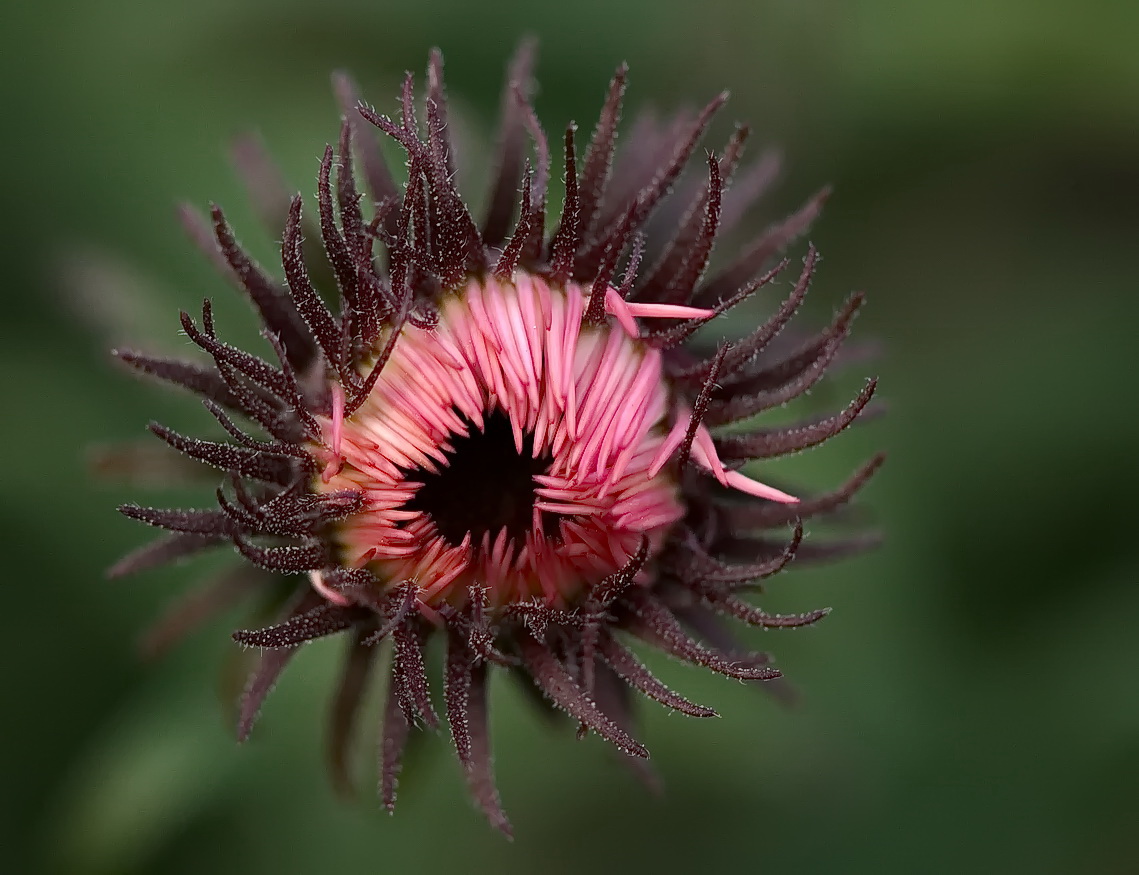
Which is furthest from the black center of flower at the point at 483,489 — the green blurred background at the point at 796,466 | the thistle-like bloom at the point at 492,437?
the green blurred background at the point at 796,466

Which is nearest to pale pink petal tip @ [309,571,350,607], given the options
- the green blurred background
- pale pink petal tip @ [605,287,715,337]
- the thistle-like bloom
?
the thistle-like bloom

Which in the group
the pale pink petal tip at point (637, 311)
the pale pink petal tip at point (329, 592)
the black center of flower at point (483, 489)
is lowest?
the pale pink petal tip at point (329, 592)

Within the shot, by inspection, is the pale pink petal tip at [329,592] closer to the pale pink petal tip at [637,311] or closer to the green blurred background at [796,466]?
the pale pink petal tip at [637,311]

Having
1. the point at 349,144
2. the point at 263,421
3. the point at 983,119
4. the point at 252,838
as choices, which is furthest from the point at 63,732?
the point at 983,119

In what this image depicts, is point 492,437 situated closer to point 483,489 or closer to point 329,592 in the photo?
point 483,489

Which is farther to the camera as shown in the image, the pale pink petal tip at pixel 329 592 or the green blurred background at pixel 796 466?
the green blurred background at pixel 796 466

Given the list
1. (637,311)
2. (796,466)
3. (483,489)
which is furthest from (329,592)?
(796,466)
